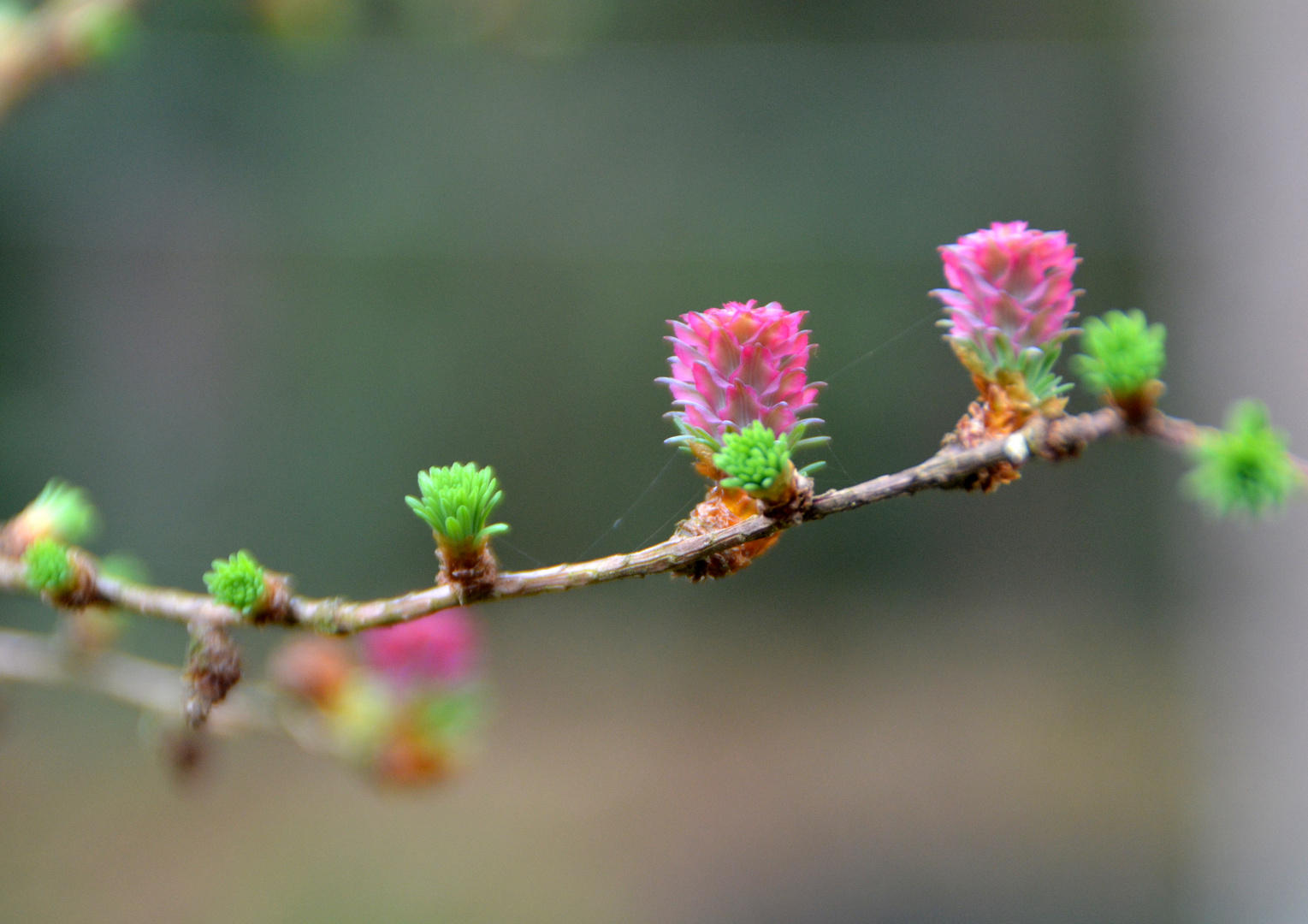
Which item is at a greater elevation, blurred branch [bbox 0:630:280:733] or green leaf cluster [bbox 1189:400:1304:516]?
blurred branch [bbox 0:630:280:733]

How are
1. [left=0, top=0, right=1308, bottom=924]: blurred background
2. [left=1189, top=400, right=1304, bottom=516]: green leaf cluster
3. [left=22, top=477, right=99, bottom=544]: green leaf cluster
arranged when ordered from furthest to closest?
[left=0, top=0, right=1308, bottom=924]: blurred background
[left=22, top=477, right=99, bottom=544]: green leaf cluster
[left=1189, top=400, right=1304, bottom=516]: green leaf cluster

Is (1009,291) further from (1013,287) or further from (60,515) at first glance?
(60,515)

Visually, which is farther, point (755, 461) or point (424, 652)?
point (424, 652)

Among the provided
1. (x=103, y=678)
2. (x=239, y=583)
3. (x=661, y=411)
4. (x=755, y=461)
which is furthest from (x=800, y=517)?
(x=661, y=411)

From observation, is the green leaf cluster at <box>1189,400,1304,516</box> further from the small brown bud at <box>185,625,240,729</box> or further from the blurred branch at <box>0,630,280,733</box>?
the blurred branch at <box>0,630,280,733</box>

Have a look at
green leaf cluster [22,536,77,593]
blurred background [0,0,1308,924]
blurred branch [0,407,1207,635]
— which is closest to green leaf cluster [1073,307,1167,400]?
blurred branch [0,407,1207,635]

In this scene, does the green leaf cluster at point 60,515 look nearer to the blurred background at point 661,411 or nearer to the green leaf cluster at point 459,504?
the green leaf cluster at point 459,504

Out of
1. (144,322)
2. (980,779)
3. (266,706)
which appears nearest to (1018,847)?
(980,779)

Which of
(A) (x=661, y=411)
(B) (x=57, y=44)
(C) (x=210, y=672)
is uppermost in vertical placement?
(A) (x=661, y=411)
